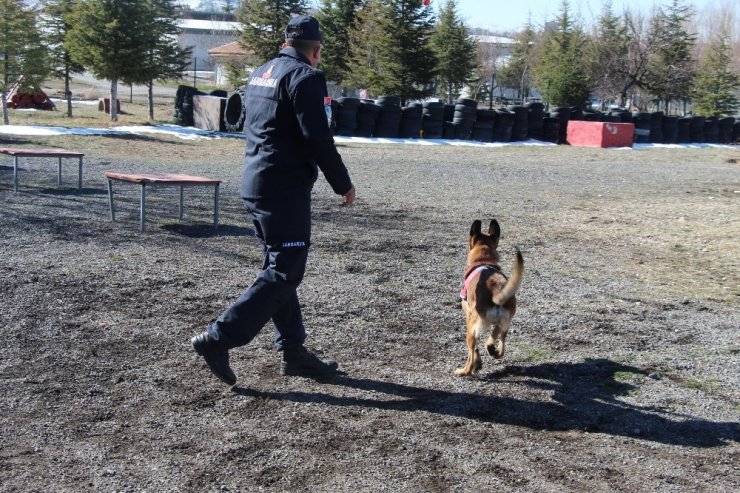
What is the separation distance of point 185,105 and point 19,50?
5758 mm

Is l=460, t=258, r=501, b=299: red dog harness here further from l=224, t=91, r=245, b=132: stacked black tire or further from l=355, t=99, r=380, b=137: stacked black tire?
l=355, t=99, r=380, b=137: stacked black tire

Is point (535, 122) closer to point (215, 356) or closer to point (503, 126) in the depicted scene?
point (503, 126)

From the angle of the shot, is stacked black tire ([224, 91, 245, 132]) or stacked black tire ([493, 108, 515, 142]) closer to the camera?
stacked black tire ([224, 91, 245, 132])

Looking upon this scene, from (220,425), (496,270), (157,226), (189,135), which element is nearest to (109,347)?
(220,425)

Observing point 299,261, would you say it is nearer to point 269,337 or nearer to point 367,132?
point 269,337

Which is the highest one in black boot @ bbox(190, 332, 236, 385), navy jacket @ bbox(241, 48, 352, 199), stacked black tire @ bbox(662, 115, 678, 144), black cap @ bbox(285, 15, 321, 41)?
stacked black tire @ bbox(662, 115, 678, 144)

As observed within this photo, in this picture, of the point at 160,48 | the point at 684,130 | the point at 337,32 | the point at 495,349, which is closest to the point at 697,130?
the point at 684,130

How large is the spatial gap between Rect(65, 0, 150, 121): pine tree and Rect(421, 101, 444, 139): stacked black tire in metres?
10.2

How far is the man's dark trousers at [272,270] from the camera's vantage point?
4.08 metres

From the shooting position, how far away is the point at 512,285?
13.9 ft

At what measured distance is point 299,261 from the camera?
416 cm

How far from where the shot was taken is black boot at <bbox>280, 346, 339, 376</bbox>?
4.41 m

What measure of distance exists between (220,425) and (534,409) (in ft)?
5.45

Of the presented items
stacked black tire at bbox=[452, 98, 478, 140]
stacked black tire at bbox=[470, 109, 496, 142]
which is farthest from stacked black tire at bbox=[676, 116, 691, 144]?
stacked black tire at bbox=[452, 98, 478, 140]
